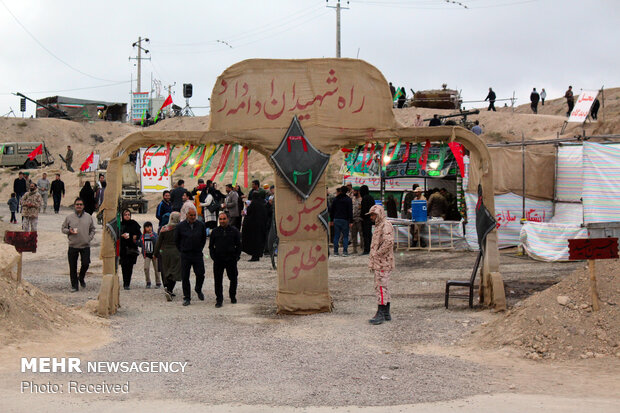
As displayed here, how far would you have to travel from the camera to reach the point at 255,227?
58.7ft

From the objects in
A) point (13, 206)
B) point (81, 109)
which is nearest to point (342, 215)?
point (13, 206)

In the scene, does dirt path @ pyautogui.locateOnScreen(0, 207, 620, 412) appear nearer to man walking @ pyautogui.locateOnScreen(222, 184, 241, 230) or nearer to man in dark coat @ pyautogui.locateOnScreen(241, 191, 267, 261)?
man in dark coat @ pyautogui.locateOnScreen(241, 191, 267, 261)

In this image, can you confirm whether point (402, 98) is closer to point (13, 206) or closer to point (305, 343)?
point (13, 206)

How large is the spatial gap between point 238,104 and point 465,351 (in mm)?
5447

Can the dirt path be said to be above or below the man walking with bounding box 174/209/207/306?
below

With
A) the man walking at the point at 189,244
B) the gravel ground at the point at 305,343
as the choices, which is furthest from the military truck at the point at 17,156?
the man walking at the point at 189,244

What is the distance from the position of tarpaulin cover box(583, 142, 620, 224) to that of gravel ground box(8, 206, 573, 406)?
1.62 meters

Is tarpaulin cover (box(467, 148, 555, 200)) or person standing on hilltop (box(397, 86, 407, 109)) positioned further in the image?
person standing on hilltop (box(397, 86, 407, 109))

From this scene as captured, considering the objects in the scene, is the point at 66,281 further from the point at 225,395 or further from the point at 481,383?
the point at 481,383

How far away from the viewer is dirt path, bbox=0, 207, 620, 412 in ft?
22.7

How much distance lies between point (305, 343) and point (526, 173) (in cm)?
1086

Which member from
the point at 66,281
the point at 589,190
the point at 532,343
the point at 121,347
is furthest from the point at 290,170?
the point at 589,190

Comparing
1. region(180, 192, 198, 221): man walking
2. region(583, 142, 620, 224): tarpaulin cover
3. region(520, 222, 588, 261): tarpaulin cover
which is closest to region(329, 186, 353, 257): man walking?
region(180, 192, 198, 221): man walking

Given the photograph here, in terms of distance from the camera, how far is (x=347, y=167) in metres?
22.7
